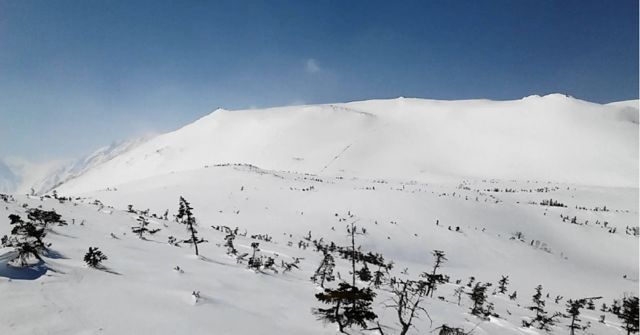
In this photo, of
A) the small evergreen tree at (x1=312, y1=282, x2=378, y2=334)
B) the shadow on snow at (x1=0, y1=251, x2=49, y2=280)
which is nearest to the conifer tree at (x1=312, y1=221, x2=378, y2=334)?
the small evergreen tree at (x1=312, y1=282, x2=378, y2=334)

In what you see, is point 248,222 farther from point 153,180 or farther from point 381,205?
point 153,180

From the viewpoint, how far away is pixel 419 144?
89250 millimetres

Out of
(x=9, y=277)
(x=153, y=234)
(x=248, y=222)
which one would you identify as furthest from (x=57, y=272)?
(x=248, y=222)

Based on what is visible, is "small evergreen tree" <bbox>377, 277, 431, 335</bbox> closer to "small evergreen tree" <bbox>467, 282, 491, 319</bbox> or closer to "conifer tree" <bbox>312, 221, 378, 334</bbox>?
"conifer tree" <bbox>312, 221, 378, 334</bbox>

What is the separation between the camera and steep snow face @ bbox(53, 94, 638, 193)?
71.9 m

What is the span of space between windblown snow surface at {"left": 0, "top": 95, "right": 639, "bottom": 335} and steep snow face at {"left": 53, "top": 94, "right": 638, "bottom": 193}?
60 centimetres

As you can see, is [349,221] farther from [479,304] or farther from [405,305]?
[405,305]

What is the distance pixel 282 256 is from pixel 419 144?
82100 millimetres

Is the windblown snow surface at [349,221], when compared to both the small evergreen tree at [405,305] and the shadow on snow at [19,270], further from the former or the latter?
the small evergreen tree at [405,305]

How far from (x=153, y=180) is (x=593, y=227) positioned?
5184cm

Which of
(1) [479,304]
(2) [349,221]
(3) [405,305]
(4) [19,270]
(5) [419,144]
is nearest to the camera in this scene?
(3) [405,305]

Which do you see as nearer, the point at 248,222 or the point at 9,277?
the point at 9,277

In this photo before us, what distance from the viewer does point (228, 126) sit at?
10638 cm

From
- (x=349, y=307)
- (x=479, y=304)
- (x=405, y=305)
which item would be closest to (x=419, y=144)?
(x=479, y=304)
